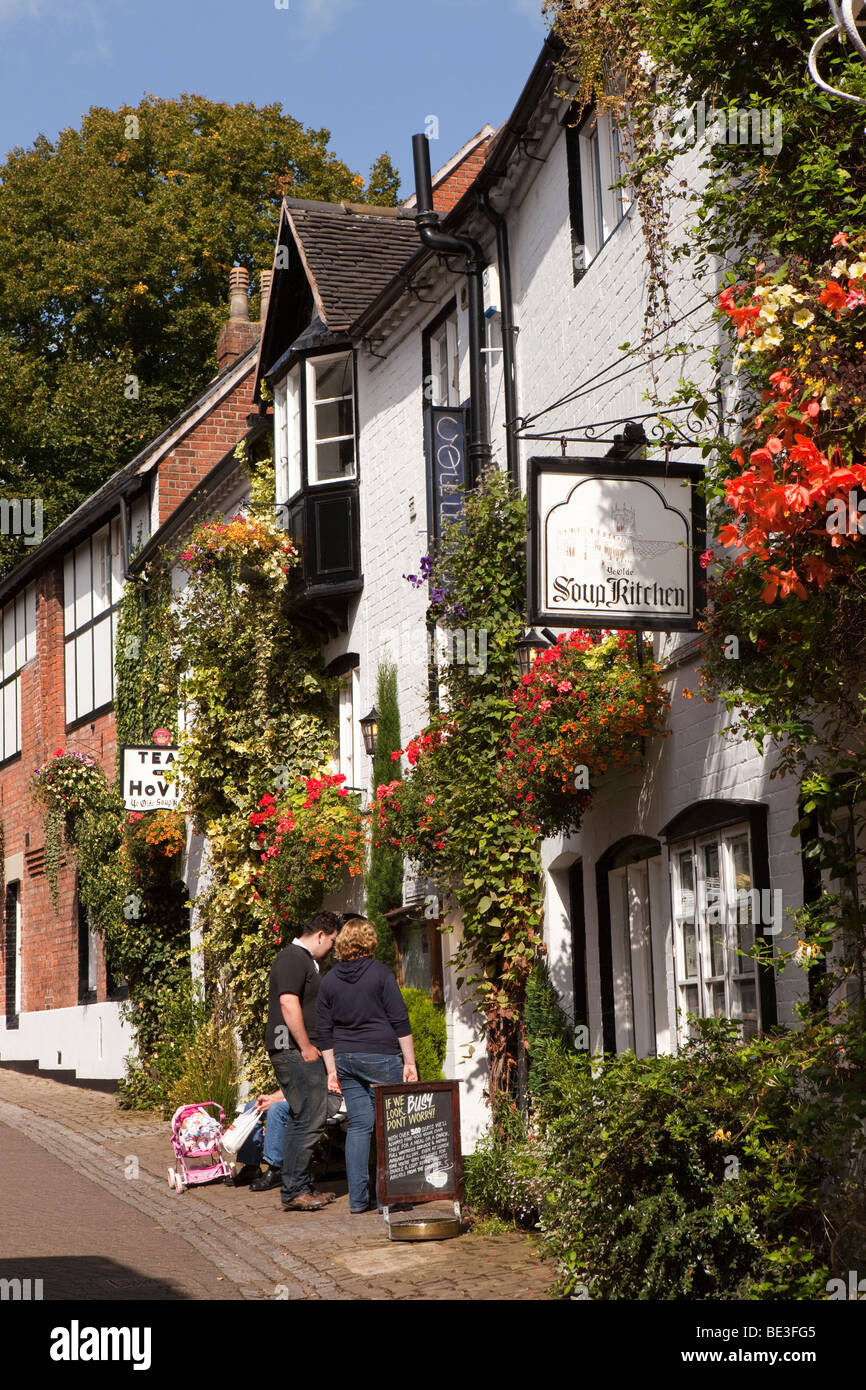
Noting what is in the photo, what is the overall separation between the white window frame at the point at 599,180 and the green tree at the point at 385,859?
16.9 feet

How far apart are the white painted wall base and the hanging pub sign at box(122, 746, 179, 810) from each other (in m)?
3.80

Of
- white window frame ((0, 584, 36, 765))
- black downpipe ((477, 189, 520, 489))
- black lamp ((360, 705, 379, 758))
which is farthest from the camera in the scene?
white window frame ((0, 584, 36, 765))

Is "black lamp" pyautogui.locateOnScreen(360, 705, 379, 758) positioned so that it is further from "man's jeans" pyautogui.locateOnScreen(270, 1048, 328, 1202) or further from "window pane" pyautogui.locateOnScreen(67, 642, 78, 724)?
"window pane" pyautogui.locateOnScreen(67, 642, 78, 724)

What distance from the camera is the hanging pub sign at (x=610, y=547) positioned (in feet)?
26.3

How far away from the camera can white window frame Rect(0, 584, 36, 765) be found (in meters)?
27.1

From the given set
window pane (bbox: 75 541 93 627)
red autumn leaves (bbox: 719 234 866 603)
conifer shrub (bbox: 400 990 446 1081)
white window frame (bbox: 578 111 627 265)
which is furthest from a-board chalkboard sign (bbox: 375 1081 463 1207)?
window pane (bbox: 75 541 93 627)

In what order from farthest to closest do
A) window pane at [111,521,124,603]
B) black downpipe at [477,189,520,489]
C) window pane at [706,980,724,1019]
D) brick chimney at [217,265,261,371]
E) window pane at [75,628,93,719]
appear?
1. brick chimney at [217,265,261,371]
2. window pane at [75,628,93,719]
3. window pane at [111,521,124,603]
4. black downpipe at [477,189,520,489]
5. window pane at [706,980,724,1019]

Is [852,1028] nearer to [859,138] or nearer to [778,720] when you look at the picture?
[778,720]

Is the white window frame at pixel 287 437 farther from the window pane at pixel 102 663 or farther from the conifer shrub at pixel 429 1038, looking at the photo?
the window pane at pixel 102 663

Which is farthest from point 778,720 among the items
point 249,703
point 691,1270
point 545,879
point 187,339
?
point 187,339

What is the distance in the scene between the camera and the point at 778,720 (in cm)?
680

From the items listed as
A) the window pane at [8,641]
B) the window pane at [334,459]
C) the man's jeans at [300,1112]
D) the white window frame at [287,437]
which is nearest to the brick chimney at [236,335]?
the window pane at [8,641]

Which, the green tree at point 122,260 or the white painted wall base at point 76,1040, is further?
the green tree at point 122,260

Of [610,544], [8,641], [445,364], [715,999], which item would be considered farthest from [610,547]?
[8,641]
